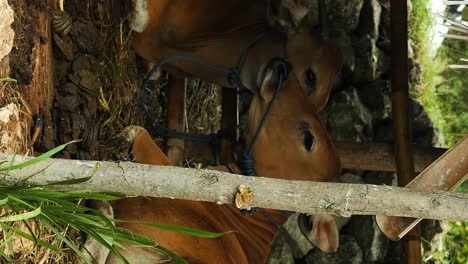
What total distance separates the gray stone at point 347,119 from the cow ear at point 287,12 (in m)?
1.24

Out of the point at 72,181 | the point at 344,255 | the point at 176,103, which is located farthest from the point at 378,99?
the point at 72,181

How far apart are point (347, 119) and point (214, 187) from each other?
2.92 m

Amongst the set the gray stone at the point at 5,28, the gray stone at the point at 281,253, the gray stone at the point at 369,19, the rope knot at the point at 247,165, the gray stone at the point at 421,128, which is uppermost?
the gray stone at the point at 369,19

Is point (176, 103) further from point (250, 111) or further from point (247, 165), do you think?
point (247, 165)

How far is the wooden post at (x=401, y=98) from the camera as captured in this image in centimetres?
344

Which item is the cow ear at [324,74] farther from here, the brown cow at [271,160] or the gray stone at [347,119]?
the gray stone at [347,119]

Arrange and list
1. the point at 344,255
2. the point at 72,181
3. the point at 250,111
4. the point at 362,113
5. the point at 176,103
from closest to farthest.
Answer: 1. the point at 72,181
2. the point at 250,111
3. the point at 176,103
4. the point at 344,255
5. the point at 362,113

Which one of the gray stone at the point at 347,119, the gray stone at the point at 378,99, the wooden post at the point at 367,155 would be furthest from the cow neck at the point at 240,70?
the gray stone at the point at 378,99

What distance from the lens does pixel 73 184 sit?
181cm

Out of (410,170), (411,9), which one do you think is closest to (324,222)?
(410,170)

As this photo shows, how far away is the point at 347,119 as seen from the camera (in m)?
4.63

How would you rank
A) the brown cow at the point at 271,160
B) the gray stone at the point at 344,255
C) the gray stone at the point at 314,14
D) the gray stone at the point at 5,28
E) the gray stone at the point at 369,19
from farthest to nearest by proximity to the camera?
the gray stone at the point at 369,19 → the gray stone at the point at 314,14 → the gray stone at the point at 344,255 → the brown cow at the point at 271,160 → the gray stone at the point at 5,28

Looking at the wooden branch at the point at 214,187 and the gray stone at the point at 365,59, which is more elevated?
the gray stone at the point at 365,59

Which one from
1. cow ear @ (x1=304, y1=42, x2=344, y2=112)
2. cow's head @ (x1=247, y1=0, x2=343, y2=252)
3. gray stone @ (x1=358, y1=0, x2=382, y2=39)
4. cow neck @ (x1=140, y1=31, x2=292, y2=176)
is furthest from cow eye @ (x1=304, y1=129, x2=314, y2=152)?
gray stone @ (x1=358, y1=0, x2=382, y2=39)
